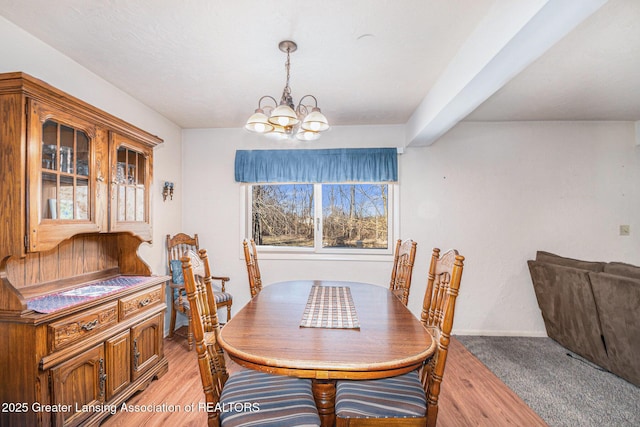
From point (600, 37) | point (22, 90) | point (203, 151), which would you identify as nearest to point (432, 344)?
point (600, 37)

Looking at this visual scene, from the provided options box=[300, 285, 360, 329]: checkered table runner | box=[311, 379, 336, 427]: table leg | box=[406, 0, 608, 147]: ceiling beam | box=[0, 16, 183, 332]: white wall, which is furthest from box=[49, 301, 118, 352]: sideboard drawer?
box=[406, 0, 608, 147]: ceiling beam

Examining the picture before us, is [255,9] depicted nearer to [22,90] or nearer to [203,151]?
[22,90]

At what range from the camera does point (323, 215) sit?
12.7 ft

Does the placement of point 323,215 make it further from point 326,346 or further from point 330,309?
point 326,346

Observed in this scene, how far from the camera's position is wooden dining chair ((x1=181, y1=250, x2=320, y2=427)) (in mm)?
1285

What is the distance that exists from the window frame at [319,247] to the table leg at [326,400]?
238cm

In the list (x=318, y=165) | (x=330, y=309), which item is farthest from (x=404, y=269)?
(x=318, y=165)

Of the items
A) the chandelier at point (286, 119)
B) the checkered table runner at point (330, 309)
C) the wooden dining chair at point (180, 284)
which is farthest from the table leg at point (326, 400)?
the wooden dining chair at point (180, 284)

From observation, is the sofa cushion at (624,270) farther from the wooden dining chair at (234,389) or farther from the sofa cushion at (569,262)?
the wooden dining chair at (234,389)

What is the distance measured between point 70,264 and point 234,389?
1592 millimetres

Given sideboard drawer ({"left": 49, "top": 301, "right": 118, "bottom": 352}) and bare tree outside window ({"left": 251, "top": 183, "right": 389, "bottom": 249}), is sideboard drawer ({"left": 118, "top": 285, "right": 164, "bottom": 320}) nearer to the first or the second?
sideboard drawer ({"left": 49, "top": 301, "right": 118, "bottom": 352})

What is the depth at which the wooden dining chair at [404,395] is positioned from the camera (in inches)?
52.3

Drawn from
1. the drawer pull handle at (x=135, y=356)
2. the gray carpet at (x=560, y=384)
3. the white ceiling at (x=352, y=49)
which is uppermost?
the white ceiling at (x=352, y=49)

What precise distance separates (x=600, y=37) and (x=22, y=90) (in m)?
3.28
